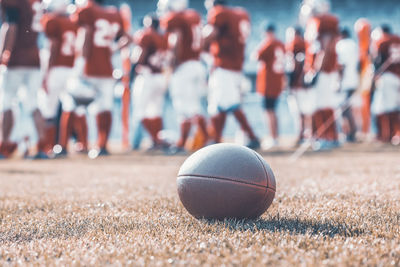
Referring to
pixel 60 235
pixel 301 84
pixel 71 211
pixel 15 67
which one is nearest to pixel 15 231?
pixel 60 235

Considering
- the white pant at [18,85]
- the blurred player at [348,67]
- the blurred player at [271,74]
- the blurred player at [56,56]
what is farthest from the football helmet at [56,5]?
the blurred player at [348,67]

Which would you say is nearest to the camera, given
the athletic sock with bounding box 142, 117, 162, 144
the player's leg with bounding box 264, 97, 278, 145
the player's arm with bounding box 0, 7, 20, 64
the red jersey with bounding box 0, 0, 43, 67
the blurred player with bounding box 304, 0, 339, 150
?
the player's arm with bounding box 0, 7, 20, 64

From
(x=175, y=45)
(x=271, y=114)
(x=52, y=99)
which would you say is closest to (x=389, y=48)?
(x=271, y=114)

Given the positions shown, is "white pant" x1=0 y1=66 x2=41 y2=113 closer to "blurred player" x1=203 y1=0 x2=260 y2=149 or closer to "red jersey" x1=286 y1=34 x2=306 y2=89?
"blurred player" x1=203 y1=0 x2=260 y2=149

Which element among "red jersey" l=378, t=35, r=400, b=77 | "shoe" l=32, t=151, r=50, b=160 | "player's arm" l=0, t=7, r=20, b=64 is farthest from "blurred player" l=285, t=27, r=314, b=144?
"player's arm" l=0, t=7, r=20, b=64

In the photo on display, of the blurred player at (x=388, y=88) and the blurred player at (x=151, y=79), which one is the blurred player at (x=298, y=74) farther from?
the blurred player at (x=151, y=79)

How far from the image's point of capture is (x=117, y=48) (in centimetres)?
755

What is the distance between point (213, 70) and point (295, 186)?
435 cm

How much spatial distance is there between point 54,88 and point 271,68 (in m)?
4.05

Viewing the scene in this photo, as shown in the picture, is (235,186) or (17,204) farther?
(17,204)

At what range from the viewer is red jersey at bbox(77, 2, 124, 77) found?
692 centimetres

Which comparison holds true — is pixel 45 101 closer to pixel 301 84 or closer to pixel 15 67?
pixel 15 67

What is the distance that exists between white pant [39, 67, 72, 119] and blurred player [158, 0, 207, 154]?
67.5 inches

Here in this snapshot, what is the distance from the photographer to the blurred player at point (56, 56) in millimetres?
6980
